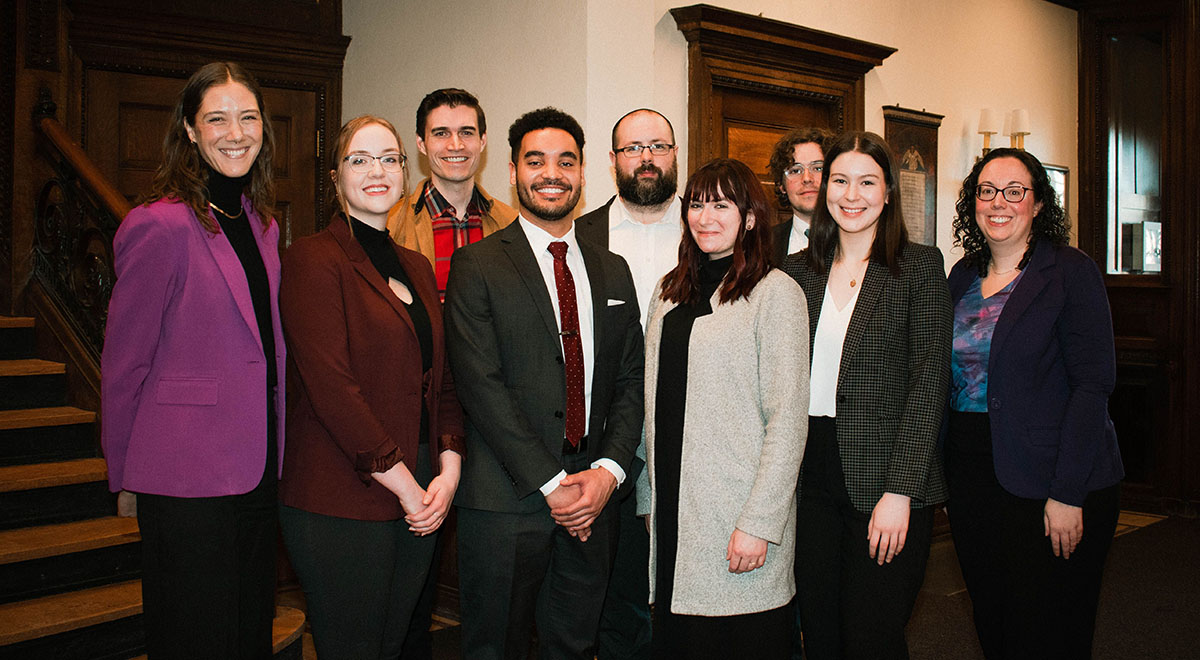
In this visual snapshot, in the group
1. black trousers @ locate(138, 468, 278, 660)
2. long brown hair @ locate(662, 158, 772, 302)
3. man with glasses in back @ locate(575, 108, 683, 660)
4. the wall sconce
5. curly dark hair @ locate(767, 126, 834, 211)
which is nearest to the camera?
black trousers @ locate(138, 468, 278, 660)

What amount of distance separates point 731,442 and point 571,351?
0.48m

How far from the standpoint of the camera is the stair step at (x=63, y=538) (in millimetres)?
3021

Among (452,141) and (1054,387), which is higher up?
(452,141)

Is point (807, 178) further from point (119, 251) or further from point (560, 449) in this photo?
point (119, 251)

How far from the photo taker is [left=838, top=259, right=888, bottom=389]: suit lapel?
2230mm

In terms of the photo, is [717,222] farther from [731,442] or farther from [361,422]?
[361,422]

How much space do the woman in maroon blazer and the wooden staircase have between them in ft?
3.99

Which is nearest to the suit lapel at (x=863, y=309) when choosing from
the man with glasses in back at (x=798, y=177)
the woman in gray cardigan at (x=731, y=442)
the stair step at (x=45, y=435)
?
the woman in gray cardigan at (x=731, y=442)

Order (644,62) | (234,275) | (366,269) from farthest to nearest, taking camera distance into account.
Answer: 1. (644,62)
2. (366,269)
3. (234,275)

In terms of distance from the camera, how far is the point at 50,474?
3.38m

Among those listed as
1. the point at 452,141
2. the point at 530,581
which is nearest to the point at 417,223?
the point at 452,141

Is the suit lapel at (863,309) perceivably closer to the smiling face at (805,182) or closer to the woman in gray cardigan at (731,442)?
the woman in gray cardigan at (731,442)

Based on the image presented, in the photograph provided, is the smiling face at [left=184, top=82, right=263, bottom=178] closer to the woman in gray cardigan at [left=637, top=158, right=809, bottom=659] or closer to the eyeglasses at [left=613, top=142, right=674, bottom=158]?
the woman in gray cardigan at [left=637, top=158, right=809, bottom=659]

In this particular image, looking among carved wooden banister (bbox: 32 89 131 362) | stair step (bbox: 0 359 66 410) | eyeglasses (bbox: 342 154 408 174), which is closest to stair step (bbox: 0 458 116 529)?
stair step (bbox: 0 359 66 410)
